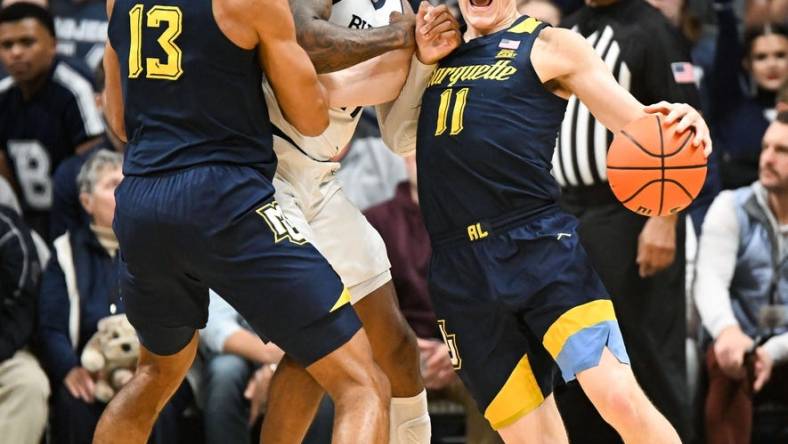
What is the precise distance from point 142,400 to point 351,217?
1057mm

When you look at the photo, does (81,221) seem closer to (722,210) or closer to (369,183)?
(369,183)

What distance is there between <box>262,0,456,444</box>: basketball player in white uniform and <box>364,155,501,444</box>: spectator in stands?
1.59m

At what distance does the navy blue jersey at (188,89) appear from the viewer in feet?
16.0

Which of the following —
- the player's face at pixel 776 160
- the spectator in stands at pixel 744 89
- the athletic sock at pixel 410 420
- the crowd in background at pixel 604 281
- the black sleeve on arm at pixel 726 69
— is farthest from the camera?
the black sleeve on arm at pixel 726 69

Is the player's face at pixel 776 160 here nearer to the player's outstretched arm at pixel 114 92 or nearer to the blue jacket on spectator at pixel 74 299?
the blue jacket on spectator at pixel 74 299

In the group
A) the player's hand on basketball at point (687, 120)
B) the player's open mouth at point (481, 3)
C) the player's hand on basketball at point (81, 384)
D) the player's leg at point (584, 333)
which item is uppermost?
the player's open mouth at point (481, 3)

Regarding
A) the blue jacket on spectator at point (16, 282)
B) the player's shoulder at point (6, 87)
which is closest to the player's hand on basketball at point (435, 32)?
the blue jacket on spectator at point (16, 282)

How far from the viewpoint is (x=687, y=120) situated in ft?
16.3

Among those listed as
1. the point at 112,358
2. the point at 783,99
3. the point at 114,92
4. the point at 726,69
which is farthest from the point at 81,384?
the point at 726,69

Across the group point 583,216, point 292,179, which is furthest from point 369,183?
point 292,179

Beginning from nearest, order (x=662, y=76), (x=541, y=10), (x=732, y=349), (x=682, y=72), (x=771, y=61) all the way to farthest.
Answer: (x=662, y=76), (x=682, y=72), (x=732, y=349), (x=541, y=10), (x=771, y=61)

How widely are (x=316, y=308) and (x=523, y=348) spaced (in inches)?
34.9

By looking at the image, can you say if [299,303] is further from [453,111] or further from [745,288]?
[745,288]

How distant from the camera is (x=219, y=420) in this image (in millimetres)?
7086
